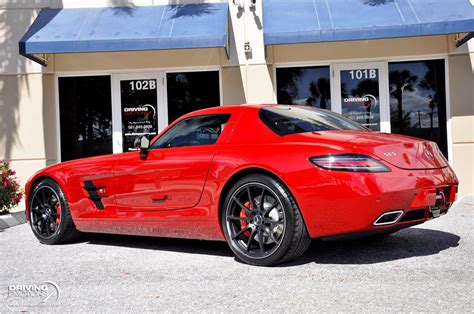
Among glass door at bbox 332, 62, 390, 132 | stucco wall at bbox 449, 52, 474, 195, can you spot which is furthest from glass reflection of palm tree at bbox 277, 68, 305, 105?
stucco wall at bbox 449, 52, 474, 195

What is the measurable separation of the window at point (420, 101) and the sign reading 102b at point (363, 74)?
35cm

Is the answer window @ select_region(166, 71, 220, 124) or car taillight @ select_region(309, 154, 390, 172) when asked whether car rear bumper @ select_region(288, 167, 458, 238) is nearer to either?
car taillight @ select_region(309, 154, 390, 172)

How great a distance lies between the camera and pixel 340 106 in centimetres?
976

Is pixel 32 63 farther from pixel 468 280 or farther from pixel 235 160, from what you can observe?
pixel 468 280

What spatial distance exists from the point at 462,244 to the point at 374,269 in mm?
1425

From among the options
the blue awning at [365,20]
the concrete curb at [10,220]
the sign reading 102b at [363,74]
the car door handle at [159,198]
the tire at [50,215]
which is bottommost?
the concrete curb at [10,220]

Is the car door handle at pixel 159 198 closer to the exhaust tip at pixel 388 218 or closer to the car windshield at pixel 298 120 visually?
the car windshield at pixel 298 120

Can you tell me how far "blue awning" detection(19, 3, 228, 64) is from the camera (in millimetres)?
8281

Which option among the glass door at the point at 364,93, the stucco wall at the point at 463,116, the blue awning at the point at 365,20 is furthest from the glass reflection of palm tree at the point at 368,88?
the blue awning at the point at 365,20

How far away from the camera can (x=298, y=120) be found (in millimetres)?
4449

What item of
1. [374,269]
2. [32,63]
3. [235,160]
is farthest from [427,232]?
Answer: [32,63]

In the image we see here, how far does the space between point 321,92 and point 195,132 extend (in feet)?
18.1

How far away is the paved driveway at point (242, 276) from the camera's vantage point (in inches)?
126

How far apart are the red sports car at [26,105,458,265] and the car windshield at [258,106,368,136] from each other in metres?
0.01
